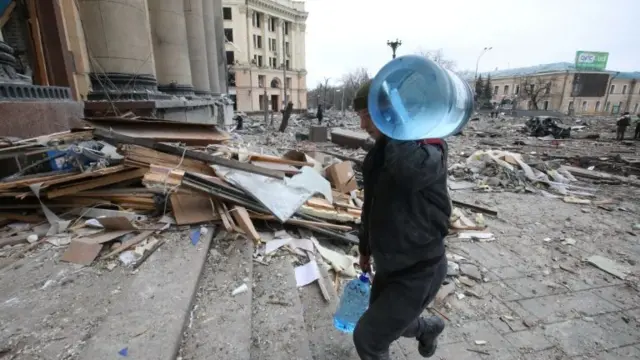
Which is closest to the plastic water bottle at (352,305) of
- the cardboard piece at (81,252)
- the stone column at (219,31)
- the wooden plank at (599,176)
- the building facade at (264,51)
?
the cardboard piece at (81,252)

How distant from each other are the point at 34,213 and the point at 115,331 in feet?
7.09

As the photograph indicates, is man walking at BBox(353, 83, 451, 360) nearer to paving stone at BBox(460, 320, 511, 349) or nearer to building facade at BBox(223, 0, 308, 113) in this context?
paving stone at BBox(460, 320, 511, 349)

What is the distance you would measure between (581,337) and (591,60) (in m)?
89.8

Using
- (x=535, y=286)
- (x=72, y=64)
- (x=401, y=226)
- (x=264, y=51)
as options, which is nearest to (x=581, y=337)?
(x=535, y=286)

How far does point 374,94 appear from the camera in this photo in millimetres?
1579

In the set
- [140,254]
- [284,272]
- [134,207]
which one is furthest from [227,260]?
[134,207]

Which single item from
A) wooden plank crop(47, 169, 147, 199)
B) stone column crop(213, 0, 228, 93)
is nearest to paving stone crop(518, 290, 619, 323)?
wooden plank crop(47, 169, 147, 199)

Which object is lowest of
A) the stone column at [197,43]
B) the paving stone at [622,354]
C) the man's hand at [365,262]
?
the paving stone at [622,354]

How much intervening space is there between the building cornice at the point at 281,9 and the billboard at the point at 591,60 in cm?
6029

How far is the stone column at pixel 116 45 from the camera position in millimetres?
6031

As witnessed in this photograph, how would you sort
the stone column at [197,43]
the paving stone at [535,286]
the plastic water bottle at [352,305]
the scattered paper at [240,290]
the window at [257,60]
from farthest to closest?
the window at [257,60]
the stone column at [197,43]
the paving stone at [535,286]
the scattered paper at [240,290]
the plastic water bottle at [352,305]

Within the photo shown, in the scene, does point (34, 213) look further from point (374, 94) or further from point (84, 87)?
point (84, 87)

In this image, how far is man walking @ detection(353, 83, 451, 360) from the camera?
1417mm

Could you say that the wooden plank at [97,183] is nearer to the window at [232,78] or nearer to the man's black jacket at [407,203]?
the man's black jacket at [407,203]
